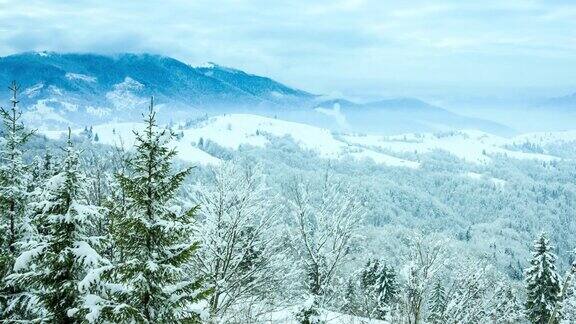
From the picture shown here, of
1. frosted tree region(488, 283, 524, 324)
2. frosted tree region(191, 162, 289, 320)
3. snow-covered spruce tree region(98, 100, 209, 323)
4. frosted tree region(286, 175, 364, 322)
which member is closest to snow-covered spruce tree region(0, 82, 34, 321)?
snow-covered spruce tree region(98, 100, 209, 323)

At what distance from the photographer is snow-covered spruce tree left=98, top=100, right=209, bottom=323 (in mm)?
9703

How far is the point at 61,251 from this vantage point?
422 inches

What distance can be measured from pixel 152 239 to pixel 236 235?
6.81m

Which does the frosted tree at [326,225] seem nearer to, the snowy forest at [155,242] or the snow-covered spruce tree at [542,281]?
the snowy forest at [155,242]

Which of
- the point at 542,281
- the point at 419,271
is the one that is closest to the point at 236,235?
the point at 419,271

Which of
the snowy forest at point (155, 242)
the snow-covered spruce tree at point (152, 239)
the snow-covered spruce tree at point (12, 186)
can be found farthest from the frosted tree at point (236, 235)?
the snow-covered spruce tree at point (152, 239)

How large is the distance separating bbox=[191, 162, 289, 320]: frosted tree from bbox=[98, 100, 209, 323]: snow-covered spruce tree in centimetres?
566

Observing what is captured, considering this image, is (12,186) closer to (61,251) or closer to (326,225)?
(61,251)

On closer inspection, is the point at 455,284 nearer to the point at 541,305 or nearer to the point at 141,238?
the point at 141,238

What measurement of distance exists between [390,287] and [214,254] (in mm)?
39556

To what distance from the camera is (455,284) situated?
1553 cm

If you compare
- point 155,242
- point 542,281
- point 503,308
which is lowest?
point 503,308

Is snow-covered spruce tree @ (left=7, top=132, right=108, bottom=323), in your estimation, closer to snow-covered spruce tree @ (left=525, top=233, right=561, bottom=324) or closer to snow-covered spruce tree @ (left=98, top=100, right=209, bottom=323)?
snow-covered spruce tree @ (left=98, top=100, right=209, bottom=323)

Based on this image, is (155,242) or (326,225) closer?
(155,242)
